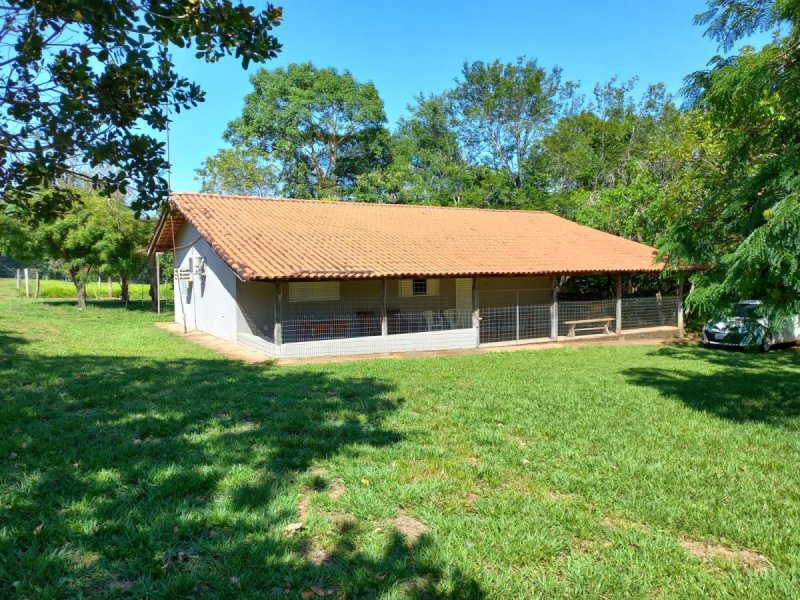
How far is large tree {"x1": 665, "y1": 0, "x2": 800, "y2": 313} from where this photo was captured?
5.00 m

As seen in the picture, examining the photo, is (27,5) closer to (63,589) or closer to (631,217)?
(63,589)

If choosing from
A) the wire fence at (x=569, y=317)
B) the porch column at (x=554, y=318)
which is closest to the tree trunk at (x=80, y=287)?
the wire fence at (x=569, y=317)

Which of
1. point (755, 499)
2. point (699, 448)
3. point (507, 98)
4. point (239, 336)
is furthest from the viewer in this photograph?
point (507, 98)

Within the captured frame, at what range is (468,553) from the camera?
3.25 meters

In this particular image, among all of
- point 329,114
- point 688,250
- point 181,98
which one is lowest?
point 688,250

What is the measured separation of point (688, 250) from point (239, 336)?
11.6m

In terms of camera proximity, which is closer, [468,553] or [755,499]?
[468,553]

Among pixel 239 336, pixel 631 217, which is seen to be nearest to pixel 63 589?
pixel 239 336

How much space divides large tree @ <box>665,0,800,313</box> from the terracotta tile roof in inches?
309

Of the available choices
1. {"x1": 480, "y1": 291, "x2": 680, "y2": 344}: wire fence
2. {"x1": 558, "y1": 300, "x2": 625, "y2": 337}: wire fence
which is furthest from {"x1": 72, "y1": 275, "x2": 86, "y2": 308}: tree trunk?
{"x1": 558, "y1": 300, "x2": 625, "y2": 337}: wire fence

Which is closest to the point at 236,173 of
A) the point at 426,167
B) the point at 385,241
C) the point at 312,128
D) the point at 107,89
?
the point at 312,128

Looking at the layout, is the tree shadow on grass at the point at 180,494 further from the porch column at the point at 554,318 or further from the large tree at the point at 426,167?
the large tree at the point at 426,167

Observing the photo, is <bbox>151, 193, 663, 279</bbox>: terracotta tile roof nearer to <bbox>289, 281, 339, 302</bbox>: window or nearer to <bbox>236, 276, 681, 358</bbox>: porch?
<bbox>236, 276, 681, 358</bbox>: porch

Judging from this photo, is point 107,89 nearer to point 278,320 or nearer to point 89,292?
point 278,320
